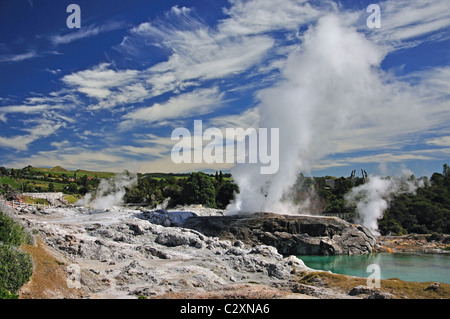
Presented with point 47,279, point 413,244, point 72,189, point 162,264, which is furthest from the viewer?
point 72,189

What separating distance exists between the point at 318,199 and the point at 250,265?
52738 mm

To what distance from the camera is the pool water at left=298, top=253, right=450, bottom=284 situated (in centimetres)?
3557

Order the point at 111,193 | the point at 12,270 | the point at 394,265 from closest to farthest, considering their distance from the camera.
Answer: the point at 12,270 → the point at 394,265 → the point at 111,193

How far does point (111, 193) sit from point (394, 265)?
74.3 meters

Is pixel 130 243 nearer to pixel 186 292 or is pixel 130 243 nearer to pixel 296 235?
pixel 186 292

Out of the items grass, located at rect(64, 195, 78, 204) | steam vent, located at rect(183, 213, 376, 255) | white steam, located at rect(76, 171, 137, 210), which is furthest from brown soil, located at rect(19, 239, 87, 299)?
grass, located at rect(64, 195, 78, 204)

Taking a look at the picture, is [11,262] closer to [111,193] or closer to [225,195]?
[225,195]

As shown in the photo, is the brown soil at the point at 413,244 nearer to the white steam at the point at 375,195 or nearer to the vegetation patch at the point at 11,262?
the white steam at the point at 375,195

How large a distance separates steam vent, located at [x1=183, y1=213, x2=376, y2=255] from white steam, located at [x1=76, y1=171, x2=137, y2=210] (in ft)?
134

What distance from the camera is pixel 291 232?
54781 millimetres

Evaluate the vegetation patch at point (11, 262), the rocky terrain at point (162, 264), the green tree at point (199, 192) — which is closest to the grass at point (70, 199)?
the green tree at point (199, 192)

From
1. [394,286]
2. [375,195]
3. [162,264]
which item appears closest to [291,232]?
[162,264]
